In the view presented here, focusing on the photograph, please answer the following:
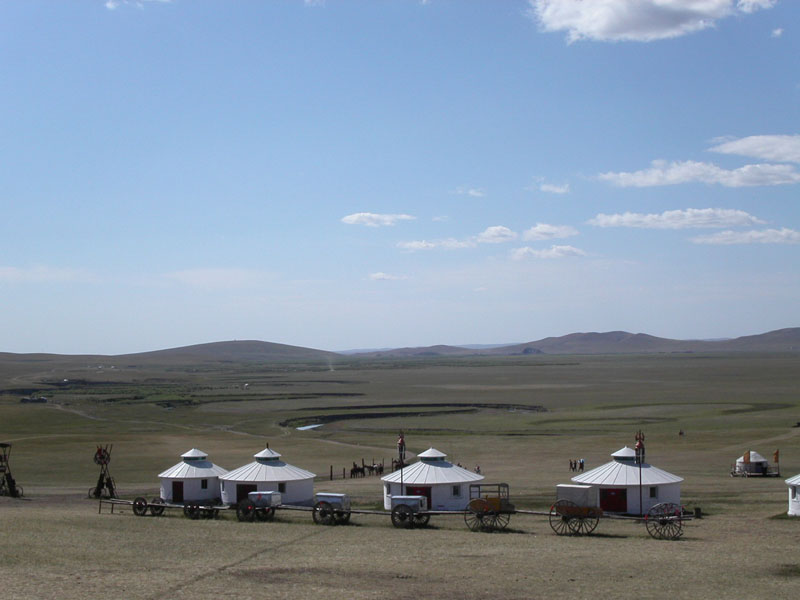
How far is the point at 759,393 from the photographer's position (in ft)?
445

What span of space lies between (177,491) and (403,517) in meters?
14.9

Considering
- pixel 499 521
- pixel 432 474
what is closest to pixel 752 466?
pixel 432 474

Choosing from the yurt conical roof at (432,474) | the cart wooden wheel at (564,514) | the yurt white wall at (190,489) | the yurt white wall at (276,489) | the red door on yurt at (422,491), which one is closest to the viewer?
the cart wooden wheel at (564,514)

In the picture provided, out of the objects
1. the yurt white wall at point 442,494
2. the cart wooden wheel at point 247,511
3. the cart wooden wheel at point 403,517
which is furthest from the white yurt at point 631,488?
the cart wooden wheel at point 247,511

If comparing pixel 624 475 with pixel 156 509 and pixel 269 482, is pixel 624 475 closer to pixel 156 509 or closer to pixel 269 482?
pixel 269 482

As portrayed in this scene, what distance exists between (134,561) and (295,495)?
58.1ft

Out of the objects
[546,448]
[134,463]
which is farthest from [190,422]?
[546,448]

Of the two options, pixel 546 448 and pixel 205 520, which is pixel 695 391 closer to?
pixel 546 448

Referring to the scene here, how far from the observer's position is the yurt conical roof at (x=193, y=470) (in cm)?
4783

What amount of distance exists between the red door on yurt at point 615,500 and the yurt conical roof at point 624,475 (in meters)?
0.48

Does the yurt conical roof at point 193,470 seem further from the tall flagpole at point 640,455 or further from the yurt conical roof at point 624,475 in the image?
the tall flagpole at point 640,455

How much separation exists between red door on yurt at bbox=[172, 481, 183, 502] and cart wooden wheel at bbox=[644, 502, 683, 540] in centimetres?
2434

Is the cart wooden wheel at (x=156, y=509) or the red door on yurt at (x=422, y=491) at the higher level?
the red door on yurt at (x=422, y=491)

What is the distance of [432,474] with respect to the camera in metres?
44.7
